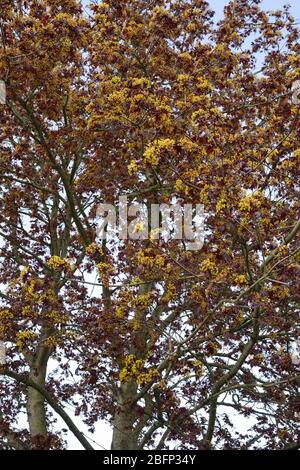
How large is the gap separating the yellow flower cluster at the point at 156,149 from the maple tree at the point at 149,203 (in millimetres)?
28

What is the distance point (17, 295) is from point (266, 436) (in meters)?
5.24

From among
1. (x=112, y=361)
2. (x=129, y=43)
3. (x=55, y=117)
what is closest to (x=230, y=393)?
(x=112, y=361)

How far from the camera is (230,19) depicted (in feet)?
43.7

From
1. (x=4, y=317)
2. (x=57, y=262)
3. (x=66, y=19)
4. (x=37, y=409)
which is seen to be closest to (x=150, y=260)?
(x=57, y=262)

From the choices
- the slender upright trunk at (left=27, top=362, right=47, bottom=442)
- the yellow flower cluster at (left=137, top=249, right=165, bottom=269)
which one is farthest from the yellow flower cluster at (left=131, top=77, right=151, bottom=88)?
the slender upright trunk at (left=27, top=362, right=47, bottom=442)

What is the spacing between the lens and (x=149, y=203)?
38.9 ft

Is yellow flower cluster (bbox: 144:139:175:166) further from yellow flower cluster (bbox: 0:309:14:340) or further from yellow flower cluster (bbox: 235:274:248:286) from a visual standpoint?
yellow flower cluster (bbox: 0:309:14:340)

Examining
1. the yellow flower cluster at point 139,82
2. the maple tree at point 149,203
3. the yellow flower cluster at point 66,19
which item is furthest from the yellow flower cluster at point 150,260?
the yellow flower cluster at point 66,19

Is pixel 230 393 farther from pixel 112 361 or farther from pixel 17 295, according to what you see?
pixel 17 295

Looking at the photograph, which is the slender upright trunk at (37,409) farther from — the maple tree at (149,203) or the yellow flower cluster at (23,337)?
the yellow flower cluster at (23,337)

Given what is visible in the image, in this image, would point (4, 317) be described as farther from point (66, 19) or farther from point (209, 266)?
point (66, 19)

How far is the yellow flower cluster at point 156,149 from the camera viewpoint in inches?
312

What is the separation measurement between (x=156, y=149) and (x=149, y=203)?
3876 mm
